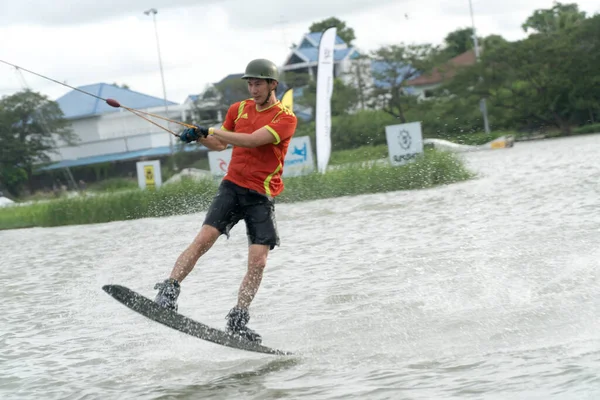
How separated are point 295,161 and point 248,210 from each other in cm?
1943

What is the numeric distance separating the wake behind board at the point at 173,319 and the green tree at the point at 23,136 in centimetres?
5905

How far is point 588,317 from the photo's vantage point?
680cm

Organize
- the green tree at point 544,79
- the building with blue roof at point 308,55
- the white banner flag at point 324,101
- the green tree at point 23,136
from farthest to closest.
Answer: the building with blue roof at point 308,55
the green tree at point 23,136
the green tree at point 544,79
the white banner flag at point 324,101

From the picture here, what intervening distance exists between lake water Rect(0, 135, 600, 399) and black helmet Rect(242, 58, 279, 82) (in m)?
1.86

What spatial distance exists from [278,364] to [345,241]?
273 inches

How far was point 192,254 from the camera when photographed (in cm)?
659

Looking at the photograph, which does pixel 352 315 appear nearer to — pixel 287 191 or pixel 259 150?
pixel 259 150

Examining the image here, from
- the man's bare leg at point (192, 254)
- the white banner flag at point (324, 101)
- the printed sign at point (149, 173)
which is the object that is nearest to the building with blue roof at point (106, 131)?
the printed sign at point (149, 173)

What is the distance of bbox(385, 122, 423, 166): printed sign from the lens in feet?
86.0

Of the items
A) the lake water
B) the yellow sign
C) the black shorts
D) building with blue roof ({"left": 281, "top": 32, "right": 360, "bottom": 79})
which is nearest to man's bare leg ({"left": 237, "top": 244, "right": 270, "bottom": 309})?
the black shorts

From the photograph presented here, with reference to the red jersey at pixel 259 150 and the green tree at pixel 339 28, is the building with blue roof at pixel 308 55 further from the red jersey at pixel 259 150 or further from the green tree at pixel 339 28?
the red jersey at pixel 259 150

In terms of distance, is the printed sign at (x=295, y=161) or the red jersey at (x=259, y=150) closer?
the red jersey at (x=259, y=150)

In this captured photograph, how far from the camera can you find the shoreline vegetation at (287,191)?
77.3 ft

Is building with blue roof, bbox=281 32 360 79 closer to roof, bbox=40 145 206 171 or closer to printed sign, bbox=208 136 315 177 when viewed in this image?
roof, bbox=40 145 206 171
